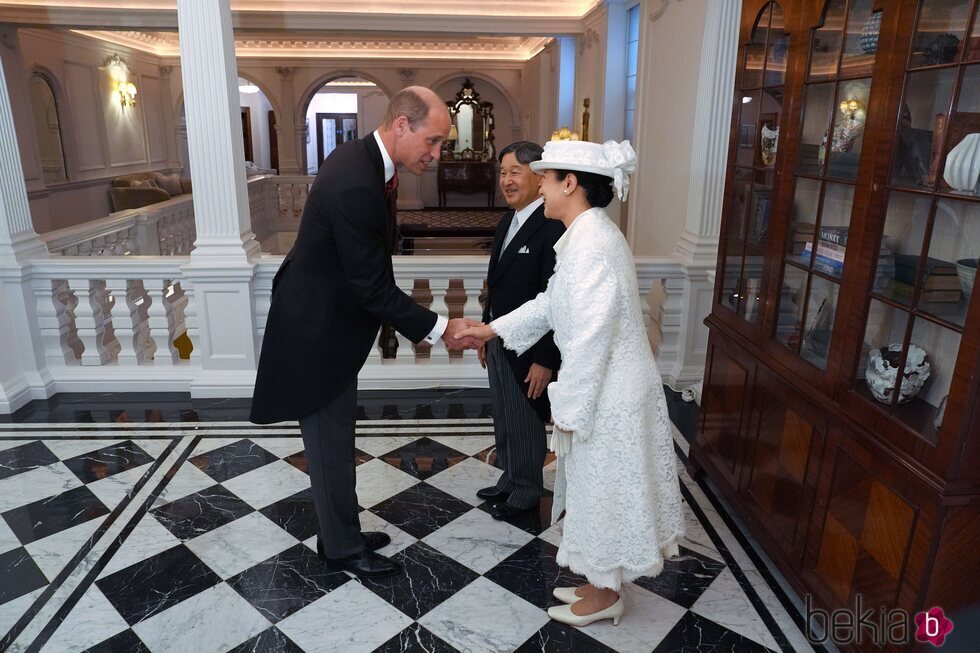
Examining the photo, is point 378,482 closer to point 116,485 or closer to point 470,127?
point 116,485

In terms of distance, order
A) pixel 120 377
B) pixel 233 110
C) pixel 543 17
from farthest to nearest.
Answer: pixel 543 17 → pixel 120 377 → pixel 233 110

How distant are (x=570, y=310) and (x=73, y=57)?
12.1 m

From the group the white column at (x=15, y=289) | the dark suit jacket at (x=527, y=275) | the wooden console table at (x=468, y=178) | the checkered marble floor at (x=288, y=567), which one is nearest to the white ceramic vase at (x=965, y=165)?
the dark suit jacket at (x=527, y=275)

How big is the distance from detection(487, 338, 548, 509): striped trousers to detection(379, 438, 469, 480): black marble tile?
0.53m

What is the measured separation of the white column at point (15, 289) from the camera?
4.17m

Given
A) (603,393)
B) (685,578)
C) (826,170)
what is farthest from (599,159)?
(685,578)

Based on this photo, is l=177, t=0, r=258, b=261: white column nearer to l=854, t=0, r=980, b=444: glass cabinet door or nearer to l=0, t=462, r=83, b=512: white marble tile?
l=0, t=462, r=83, b=512: white marble tile

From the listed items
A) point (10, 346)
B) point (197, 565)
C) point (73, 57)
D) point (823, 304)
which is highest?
point (73, 57)

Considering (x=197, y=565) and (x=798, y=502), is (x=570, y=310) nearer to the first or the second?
(x=798, y=502)

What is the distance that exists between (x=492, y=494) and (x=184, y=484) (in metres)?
1.51

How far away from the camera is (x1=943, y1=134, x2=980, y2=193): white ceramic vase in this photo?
1744 mm

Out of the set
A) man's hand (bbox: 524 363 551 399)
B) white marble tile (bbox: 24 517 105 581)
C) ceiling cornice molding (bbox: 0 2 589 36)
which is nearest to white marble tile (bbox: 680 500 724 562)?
man's hand (bbox: 524 363 551 399)

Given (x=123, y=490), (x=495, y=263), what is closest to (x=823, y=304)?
(x=495, y=263)

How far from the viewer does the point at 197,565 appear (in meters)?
2.73
